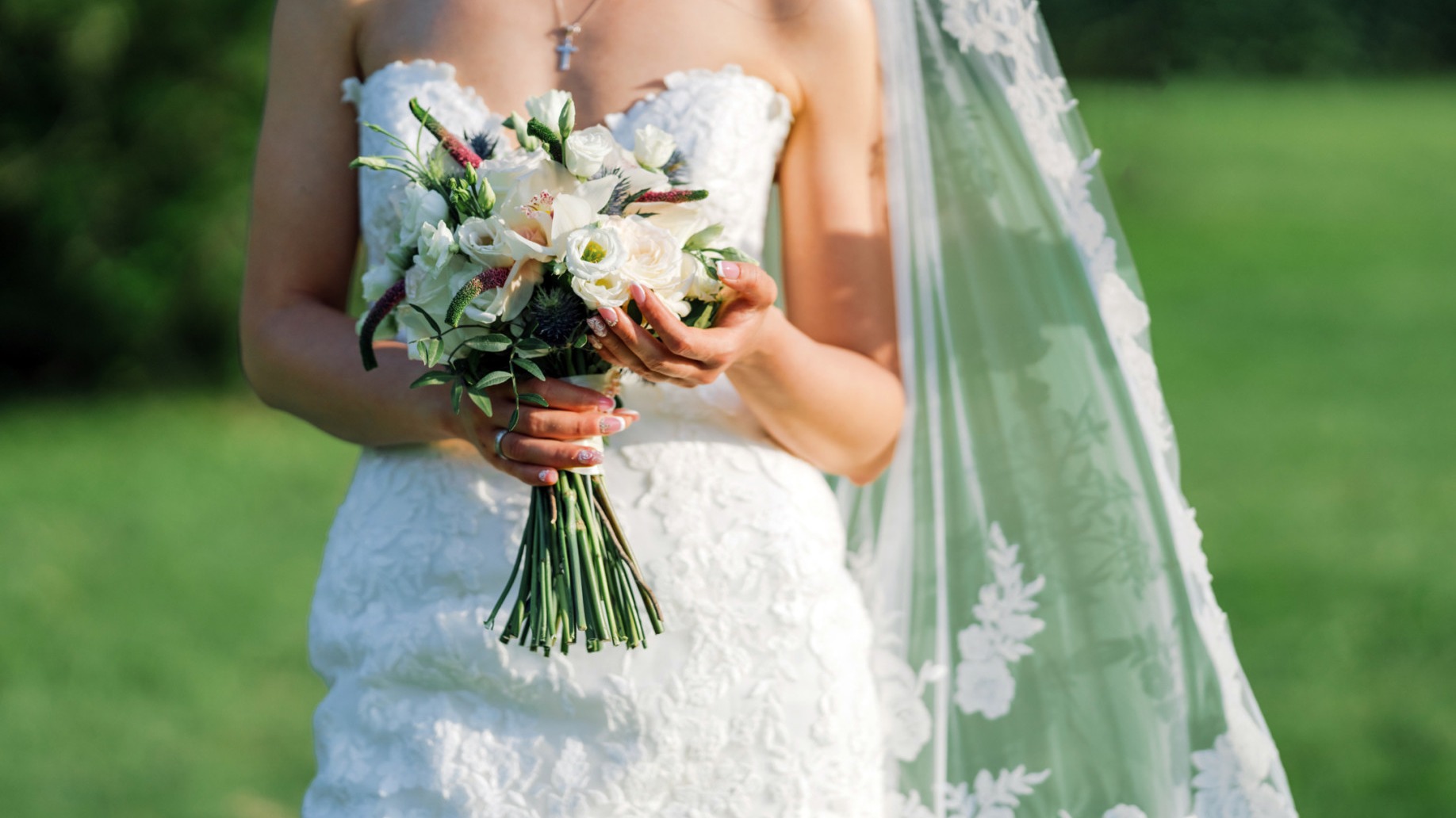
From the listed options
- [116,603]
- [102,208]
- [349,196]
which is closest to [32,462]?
[102,208]

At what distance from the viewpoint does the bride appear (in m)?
2.17

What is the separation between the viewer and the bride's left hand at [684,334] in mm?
1823

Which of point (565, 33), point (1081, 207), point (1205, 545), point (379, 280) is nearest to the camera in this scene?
point (379, 280)

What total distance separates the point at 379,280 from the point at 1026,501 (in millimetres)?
1221

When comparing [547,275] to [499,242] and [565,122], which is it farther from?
[565,122]

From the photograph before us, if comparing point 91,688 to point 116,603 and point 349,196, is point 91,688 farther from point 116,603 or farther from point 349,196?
point 349,196

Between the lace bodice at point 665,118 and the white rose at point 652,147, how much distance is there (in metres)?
0.31

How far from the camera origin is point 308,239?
2.34m

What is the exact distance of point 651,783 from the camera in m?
2.16

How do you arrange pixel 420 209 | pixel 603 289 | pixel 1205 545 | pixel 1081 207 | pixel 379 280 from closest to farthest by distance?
pixel 603 289 → pixel 420 209 → pixel 379 280 → pixel 1081 207 → pixel 1205 545

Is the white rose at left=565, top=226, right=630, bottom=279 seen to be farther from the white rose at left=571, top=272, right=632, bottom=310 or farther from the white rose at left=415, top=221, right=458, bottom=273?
the white rose at left=415, top=221, right=458, bottom=273

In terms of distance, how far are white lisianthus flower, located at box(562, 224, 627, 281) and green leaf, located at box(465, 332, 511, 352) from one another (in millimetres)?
121

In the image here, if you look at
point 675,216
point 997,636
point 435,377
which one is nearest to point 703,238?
point 675,216

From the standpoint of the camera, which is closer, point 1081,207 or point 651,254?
point 651,254
